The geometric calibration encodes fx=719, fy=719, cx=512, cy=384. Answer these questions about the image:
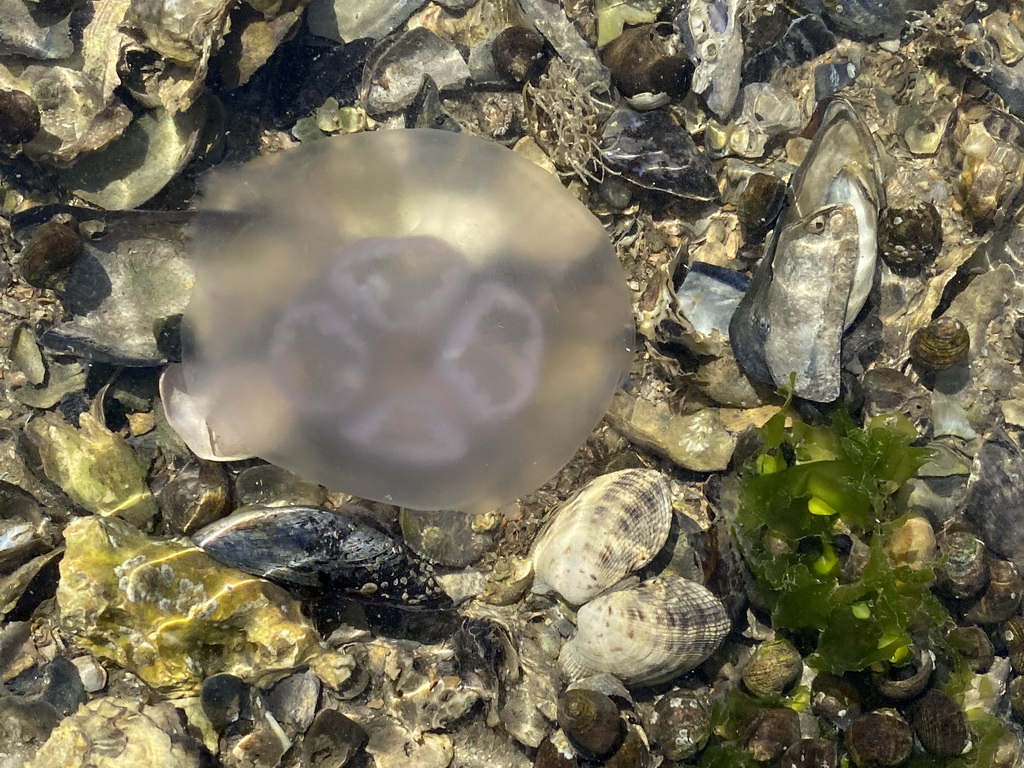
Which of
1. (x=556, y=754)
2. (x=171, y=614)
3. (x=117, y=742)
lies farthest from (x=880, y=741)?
(x=117, y=742)

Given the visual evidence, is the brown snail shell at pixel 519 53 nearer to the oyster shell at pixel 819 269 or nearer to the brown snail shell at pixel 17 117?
the oyster shell at pixel 819 269

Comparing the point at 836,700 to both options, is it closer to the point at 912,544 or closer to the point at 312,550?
the point at 912,544

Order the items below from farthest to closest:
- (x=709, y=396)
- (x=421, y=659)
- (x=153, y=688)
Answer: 1. (x=709, y=396)
2. (x=421, y=659)
3. (x=153, y=688)

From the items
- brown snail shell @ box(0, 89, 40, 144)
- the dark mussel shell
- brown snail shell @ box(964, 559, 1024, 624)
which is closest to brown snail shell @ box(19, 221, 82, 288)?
brown snail shell @ box(0, 89, 40, 144)

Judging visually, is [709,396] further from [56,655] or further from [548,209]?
[56,655]

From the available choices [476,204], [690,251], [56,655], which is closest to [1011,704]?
[690,251]

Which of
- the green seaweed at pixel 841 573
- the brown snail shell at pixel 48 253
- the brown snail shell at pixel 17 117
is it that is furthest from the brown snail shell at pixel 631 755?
the brown snail shell at pixel 17 117

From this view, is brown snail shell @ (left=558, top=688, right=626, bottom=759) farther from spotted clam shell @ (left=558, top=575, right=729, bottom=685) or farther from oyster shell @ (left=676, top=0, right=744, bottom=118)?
oyster shell @ (left=676, top=0, right=744, bottom=118)

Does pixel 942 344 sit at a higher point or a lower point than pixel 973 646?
higher
